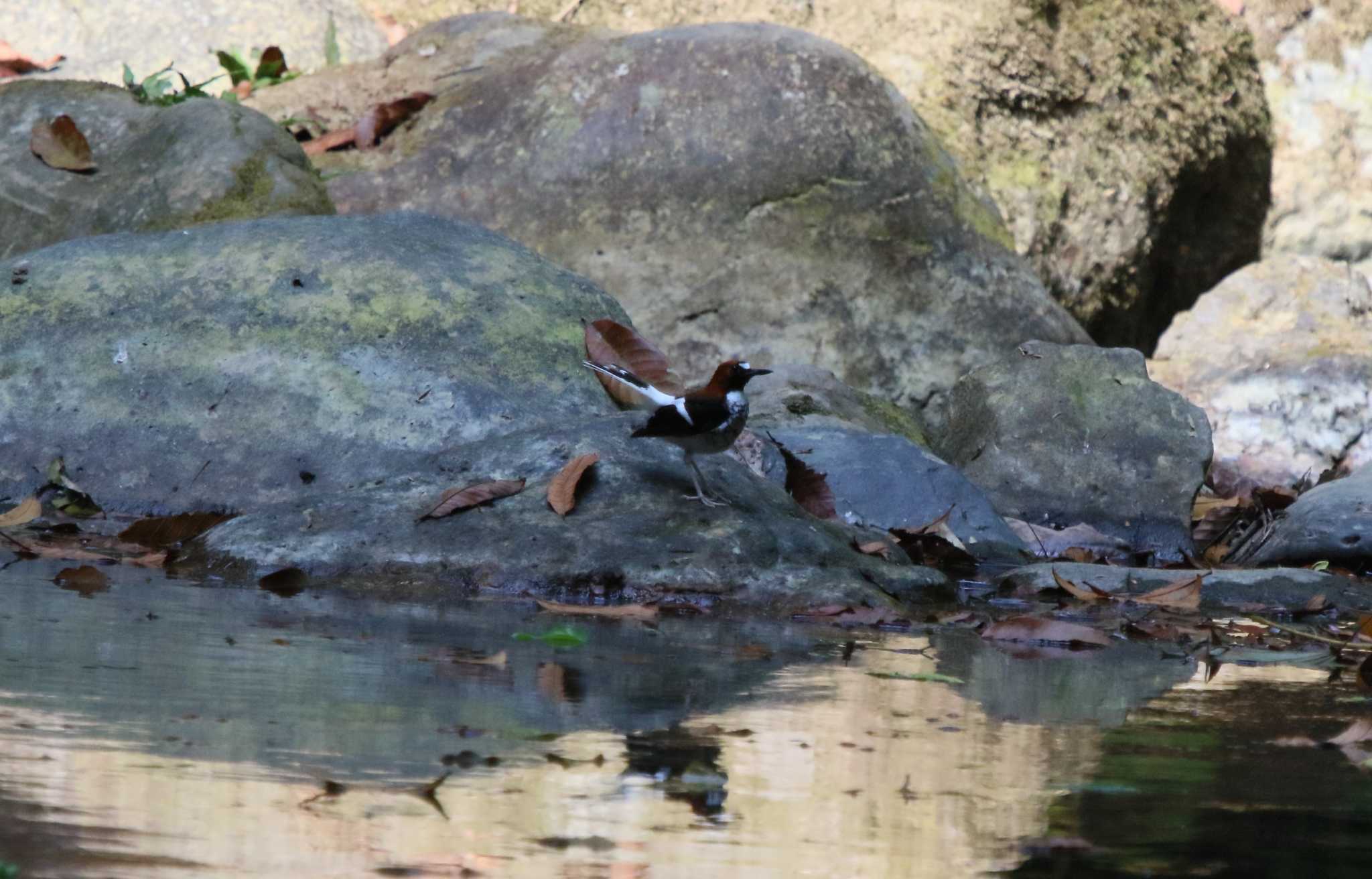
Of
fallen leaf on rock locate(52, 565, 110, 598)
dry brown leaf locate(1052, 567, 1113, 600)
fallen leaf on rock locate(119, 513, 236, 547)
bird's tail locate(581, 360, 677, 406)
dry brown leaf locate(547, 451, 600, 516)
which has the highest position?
bird's tail locate(581, 360, 677, 406)

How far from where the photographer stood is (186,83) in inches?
318

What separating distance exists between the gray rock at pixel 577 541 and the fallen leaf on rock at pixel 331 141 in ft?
12.8

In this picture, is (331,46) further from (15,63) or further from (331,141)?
(15,63)

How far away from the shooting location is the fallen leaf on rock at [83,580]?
3.71 metres

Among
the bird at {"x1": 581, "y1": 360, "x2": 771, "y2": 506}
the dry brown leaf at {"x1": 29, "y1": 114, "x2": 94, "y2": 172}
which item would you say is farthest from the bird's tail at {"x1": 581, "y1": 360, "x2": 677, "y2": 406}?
the dry brown leaf at {"x1": 29, "y1": 114, "x2": 94, "y2": 172}

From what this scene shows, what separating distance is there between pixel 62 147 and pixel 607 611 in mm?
4206

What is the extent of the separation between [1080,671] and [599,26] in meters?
6.54

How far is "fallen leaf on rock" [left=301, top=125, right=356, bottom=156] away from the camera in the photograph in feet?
26.5

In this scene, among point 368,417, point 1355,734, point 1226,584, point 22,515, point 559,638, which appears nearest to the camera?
point 1355,734

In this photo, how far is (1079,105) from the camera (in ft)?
30.4

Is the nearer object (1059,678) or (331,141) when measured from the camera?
(1059,678)

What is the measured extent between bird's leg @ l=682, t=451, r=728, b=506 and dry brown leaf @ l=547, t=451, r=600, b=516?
25 centimetres

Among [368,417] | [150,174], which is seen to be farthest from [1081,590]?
[150,174]

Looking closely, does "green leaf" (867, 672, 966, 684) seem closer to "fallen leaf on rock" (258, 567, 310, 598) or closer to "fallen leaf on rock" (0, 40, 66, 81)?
"fallen leaf on rock" (258, 567, 310, 598)
